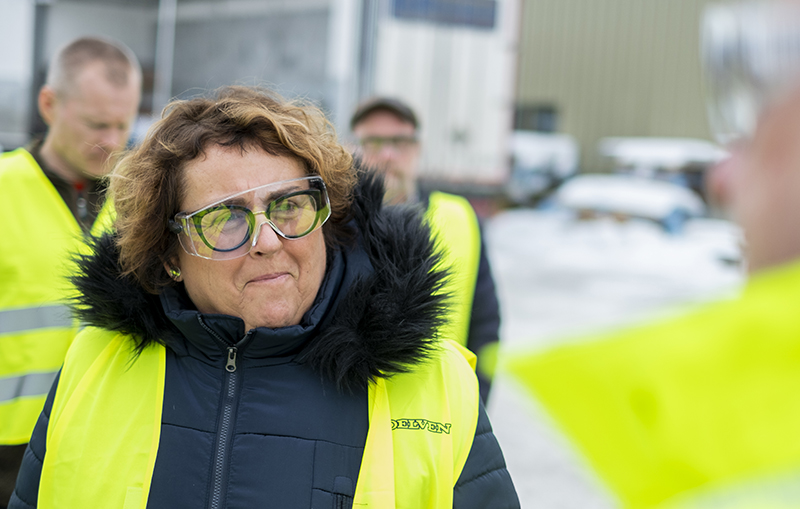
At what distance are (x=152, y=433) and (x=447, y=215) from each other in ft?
4.96

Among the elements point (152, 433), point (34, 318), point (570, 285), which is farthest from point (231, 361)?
point (570, 285)

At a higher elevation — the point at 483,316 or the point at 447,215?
the point at 447,215

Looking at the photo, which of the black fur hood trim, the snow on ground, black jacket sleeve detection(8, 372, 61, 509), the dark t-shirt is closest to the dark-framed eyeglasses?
the snow on ground

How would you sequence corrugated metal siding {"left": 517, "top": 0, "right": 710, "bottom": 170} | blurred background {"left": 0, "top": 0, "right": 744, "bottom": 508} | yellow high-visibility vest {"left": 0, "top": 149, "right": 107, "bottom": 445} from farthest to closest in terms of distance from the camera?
corrugated metal siding {"left": 517, "top": 0, "right": 710, "bottom": 170} → blurred background {"left": 0, "top": 0, "right": 744, "bottom": 508} → yellow high-visibility vest {"left": 0, "top": 149, "right": 107, "bottom": 445}

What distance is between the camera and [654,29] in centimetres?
1948

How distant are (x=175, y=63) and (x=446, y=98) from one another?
2652 millimetres

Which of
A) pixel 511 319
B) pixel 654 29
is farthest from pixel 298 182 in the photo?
pixel 654 29

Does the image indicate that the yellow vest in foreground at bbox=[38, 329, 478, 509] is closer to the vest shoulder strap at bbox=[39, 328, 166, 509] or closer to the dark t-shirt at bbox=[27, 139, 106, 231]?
the vest shoulder strap at bbox=[39, 328, 166, 509]

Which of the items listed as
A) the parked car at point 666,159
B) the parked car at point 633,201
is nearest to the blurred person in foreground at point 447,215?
the parked car at point 633,201

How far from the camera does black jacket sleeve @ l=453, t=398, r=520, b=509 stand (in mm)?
1381

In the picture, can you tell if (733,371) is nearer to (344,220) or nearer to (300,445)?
(300,445)

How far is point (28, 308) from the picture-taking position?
2064 mm

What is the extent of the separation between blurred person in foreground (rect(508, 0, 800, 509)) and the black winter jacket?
785 millimetres

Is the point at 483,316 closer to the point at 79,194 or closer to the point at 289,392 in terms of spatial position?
the point at 289,392
